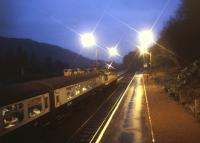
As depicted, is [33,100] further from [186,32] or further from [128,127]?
[186,32]

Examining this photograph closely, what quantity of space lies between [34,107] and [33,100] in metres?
0.40

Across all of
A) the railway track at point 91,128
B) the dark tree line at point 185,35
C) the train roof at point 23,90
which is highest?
the dark tree line at point 185,35

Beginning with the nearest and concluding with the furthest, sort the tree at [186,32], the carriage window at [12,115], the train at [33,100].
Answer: the carriage window at [12,115] → the train at [33,100] → the tree at [186,32]

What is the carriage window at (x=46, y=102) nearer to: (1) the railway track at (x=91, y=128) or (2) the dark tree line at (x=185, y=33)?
(1) the railway track at (x=91, y=128)

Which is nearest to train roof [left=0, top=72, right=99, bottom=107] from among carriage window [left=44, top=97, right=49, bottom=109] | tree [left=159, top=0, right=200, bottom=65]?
carriage window [left=44, top=97, right=49, bottom=109]

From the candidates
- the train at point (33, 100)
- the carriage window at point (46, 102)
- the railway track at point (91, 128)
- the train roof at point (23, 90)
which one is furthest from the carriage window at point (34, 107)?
the railway track at point (91, 128)

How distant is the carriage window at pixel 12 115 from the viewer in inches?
688

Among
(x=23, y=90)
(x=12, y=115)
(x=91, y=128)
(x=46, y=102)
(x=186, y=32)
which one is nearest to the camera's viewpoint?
(x=12, y=115)

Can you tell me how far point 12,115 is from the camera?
60.5 feet

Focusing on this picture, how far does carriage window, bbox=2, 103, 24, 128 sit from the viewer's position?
17.5 m

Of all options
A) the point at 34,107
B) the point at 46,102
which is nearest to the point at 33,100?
the point at 34,107

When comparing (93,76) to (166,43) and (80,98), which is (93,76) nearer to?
(80,98)

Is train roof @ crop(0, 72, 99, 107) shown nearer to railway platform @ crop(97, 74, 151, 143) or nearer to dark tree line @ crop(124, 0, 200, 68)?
railway platform @ crop(97, 74, 151, 143)

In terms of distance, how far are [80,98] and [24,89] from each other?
14650mm
